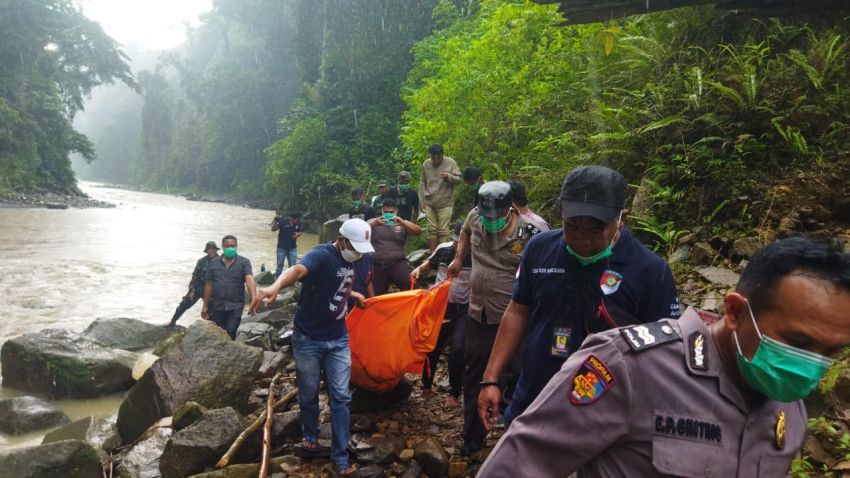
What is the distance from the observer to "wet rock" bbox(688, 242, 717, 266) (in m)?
4.86

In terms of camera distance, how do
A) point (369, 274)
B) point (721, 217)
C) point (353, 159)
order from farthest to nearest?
point (353, 159)
point (721, 217)
point (369, 274)

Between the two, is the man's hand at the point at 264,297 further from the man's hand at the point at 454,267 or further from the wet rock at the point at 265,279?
the wet rock at the point at 265,279

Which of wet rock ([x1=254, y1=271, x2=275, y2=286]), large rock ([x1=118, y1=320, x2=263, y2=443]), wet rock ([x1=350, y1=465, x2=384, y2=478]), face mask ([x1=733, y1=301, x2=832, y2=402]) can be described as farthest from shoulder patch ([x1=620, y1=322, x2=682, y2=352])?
wet rock ([x1=254, y1=271, x2=275, y2=286])

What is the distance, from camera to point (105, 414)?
6.27m

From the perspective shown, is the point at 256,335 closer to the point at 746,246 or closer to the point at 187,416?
the point at 187,416

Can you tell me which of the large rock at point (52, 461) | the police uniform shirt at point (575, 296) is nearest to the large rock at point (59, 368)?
the large rock at point (52, 461)

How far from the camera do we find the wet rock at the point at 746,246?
4566 millimetres

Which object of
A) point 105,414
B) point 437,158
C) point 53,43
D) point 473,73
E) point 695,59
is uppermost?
point 53,43

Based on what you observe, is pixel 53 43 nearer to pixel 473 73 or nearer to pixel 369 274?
pixel 473 73

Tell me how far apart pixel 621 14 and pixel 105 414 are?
7.51 m

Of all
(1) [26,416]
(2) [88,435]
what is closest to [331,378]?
(2) [88,435]

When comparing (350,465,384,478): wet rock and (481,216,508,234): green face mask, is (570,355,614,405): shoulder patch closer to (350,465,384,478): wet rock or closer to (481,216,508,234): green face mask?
(481,216,508,234): green face mask

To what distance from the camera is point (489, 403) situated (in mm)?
2439

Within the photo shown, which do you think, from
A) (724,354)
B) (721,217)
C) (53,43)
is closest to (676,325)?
(724,354)
